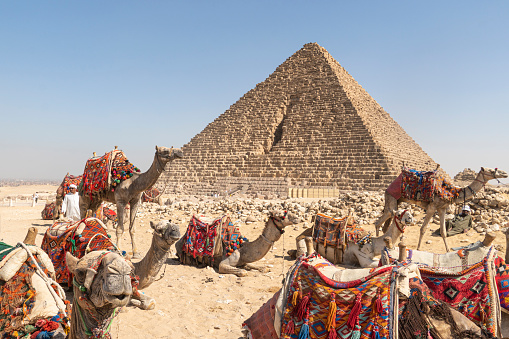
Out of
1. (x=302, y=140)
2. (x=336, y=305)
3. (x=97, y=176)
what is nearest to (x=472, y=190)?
(x=336, y=305)

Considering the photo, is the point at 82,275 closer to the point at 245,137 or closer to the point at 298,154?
the point at 298,154

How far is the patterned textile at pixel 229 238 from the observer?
229 inches

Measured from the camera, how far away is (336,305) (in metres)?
2.20

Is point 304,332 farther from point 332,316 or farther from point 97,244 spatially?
point 97,244

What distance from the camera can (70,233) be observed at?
3605 mm

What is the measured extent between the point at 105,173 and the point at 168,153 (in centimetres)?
156

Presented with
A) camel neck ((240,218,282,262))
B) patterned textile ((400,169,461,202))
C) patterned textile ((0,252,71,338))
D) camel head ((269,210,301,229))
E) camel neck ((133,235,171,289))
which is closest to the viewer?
patterned textile ((0,252,71,338))

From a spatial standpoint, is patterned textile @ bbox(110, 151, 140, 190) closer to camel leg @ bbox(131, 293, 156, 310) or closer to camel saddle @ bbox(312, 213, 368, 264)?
camel leg @ bbox(131, 293, 156, 310)

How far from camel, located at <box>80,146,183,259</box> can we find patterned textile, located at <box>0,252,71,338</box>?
11.5 ft

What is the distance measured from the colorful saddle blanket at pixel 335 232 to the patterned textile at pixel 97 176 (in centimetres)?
386

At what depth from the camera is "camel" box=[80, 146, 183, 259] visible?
19.5ft

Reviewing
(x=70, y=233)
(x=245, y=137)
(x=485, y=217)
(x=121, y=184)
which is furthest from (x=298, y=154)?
(x=70, y=233)

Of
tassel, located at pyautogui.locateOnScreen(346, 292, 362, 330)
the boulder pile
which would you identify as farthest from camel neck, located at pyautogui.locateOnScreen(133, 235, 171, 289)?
the boulder pile

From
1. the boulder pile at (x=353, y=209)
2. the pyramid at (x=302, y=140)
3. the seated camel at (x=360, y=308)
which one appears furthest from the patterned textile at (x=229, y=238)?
the pyramid at (x=302, y=140)
